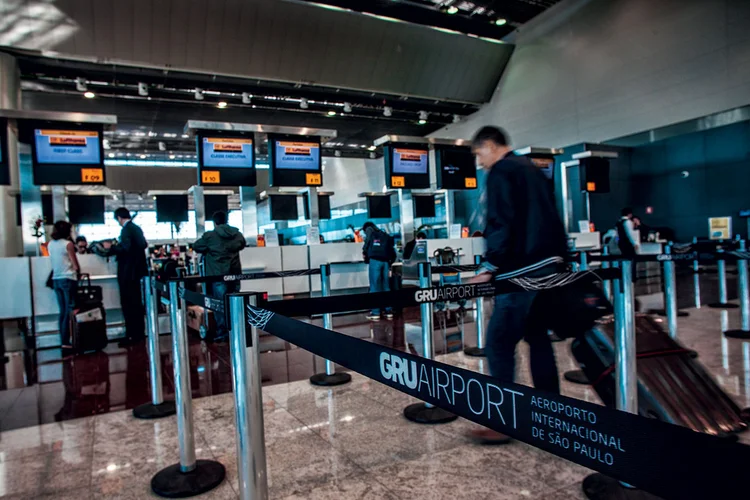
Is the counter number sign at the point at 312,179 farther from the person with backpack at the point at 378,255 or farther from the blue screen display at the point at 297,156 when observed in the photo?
the person with backpack at the point at 378,255

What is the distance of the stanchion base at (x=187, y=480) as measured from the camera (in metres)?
2.42

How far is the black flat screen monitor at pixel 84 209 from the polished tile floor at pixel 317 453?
42.3 ft

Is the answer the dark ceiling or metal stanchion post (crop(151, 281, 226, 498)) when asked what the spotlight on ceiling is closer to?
the dark ceiling

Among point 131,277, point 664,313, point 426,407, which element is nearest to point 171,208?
point 131,277

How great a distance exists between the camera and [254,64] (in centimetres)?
1281

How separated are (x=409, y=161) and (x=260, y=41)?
5.44 metres

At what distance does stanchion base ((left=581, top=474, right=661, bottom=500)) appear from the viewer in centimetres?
212

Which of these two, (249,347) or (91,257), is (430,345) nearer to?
(249,347)

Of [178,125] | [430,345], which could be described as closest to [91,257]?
[430,345]

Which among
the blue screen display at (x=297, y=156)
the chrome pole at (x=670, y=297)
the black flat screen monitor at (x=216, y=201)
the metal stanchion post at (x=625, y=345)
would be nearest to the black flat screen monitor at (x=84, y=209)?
the black flat screen monitor at (x=216, y=201)

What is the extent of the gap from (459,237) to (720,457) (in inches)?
407

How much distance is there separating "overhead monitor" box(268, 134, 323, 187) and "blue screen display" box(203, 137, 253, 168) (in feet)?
1.41

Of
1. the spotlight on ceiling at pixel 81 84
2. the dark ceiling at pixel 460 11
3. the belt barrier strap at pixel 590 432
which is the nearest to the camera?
the belt barrier strap at pixel 590 432

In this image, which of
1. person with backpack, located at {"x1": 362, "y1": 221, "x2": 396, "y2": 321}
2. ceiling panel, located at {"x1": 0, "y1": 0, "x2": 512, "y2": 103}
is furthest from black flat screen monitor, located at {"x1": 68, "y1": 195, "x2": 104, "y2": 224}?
person with backpack, located at {"x1": 362, "y1": 221, "x2": 396, "y2": 321}
